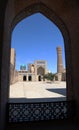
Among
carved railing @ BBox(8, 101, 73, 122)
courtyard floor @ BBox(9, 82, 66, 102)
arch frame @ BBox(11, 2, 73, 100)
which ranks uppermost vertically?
arch frame @ BBox(11, 2, 73, 100)

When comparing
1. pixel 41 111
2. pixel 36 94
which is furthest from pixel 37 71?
pixel 41 111

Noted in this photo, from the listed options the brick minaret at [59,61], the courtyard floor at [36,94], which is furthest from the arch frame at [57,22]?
the brick minaret at [59,61]

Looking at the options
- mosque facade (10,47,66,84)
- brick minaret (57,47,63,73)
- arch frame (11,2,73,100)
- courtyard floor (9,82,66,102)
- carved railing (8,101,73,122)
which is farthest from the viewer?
mosque facade (10,47,66,84)

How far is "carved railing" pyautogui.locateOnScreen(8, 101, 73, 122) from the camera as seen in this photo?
399 cm

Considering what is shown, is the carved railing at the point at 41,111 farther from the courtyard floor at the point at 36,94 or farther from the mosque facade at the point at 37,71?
the mosque facade at the point at 37,71

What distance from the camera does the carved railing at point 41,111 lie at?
3988mm

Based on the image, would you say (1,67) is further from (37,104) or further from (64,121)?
(64,121)

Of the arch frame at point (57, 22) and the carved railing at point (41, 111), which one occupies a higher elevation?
the arch frame at point (57, 22)

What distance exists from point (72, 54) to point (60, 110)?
62.0 inches

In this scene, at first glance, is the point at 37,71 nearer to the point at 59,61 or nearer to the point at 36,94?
the point at 59,61

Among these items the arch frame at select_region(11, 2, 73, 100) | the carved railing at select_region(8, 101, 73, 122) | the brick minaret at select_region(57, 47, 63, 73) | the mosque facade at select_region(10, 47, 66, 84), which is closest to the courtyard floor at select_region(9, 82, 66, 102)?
the carved railing at select_region(8, 101, 73, 122)

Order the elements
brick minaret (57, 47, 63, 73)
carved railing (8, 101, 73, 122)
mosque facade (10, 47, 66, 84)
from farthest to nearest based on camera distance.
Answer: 1. mosque facade (10, 47, 66, 84)
2. brick minaret (57, 47, 63, 73)
3. carved railing (8, 101, 73, 122)

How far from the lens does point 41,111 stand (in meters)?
4.06

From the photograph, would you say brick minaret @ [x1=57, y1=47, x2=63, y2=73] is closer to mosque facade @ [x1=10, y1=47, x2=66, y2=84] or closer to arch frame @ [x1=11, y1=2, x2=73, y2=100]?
mosque facade @ [x1=10, y1=47, x2=66, y2=84]
